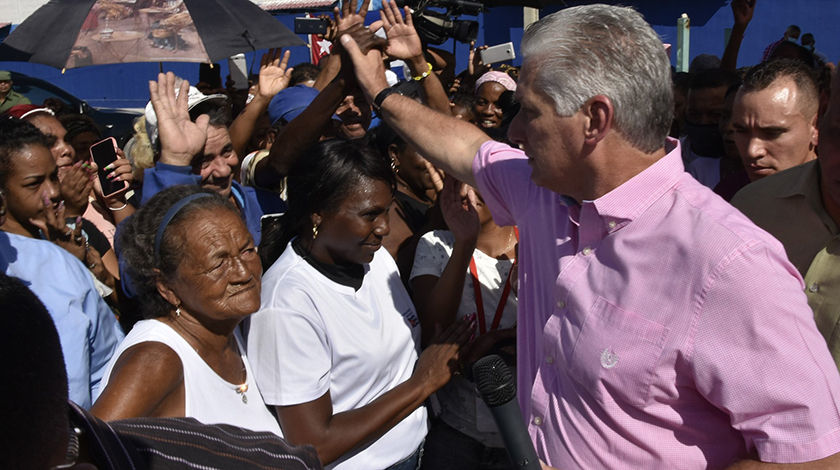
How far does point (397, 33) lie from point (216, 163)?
1.12 metres

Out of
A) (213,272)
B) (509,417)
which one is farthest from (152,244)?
(509,417)

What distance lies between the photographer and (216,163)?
134 inches

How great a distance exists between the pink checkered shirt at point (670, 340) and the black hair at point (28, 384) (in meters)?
1.21

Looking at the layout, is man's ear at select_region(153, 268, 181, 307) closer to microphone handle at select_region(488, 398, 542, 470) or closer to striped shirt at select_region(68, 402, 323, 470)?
striped shirt at select_region(68, 402, 323, 470)

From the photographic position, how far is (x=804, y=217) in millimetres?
2129

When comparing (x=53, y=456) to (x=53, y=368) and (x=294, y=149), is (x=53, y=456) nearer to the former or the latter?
(x=53, y=368)

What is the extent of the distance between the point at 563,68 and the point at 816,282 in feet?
3.24

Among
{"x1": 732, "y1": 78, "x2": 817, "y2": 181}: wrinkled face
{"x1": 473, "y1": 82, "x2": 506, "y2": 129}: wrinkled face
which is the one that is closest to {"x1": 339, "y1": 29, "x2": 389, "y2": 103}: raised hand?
{"x1": 732, "y1": 78, "x2": 817, "y2": 181}: wrinkled face

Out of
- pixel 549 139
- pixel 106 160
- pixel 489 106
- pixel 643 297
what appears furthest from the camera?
pixel 489 106

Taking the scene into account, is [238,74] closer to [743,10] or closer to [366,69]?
[366,69]

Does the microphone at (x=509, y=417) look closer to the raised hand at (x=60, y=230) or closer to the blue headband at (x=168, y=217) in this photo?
the blue headband at (x=168, y=217)

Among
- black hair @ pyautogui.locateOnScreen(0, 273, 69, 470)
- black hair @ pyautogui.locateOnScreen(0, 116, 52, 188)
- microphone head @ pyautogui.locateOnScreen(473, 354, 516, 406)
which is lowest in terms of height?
microphone head @ pyautogui.locateOnScreen(473, 354, 516, 406)

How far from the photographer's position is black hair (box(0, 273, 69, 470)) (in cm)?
80

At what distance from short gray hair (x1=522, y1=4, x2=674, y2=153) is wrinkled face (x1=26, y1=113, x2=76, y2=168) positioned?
312cm
